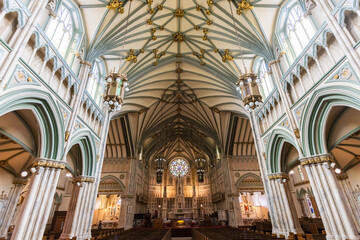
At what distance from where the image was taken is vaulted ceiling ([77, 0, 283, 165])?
11.4 metres

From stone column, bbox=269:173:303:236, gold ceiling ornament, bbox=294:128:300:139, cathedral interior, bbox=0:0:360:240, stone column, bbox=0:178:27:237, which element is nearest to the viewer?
cathedral interior, bbox=0:0:360:240

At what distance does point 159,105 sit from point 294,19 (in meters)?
15.4

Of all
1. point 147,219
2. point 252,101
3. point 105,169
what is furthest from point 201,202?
point 252,101

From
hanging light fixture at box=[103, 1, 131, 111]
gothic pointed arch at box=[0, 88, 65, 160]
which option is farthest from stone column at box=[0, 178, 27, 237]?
hanging light fixture at box=[103, 1, 131, 111]

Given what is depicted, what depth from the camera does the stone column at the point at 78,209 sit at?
981 cm

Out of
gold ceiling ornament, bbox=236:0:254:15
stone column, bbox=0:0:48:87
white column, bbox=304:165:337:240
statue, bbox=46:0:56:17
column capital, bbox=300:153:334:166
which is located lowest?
white column, bbox=304:165:337:240

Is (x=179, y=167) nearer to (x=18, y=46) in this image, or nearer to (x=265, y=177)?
(x=265, y=177)

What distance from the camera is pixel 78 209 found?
10375mm

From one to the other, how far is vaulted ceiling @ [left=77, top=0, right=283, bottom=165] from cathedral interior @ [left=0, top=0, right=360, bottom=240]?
0.10 metres

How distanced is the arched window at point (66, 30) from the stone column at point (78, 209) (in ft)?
22.9

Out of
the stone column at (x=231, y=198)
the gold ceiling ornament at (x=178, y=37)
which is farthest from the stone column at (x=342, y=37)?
the stone column at (x=231, y=198)

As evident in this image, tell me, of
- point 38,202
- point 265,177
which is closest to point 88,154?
point 38,202

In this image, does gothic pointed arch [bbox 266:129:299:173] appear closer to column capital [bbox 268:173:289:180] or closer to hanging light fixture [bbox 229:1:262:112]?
column capital [bbox 268:173:289:180]

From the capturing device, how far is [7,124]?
Answer: 8.40 metres
